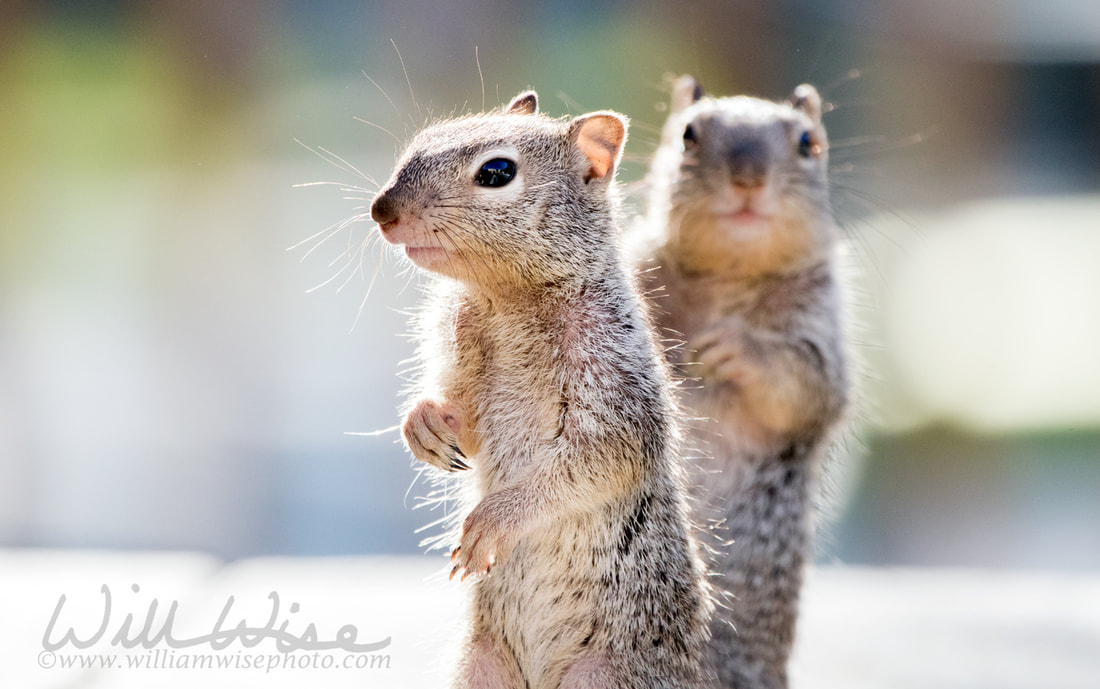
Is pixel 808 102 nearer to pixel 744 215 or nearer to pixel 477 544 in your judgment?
pixel 744 215

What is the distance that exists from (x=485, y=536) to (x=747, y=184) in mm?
987

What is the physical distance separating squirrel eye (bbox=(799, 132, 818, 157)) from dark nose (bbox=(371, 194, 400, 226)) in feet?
3.63

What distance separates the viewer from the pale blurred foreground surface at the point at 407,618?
220 cm

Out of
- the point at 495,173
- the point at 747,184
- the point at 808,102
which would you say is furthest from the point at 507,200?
the point at 808,102

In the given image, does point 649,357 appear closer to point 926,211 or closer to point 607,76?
point 607,76

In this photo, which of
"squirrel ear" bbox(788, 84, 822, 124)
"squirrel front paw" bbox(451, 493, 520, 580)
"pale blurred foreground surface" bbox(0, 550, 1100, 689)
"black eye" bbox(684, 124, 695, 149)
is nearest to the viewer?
"squirrel front paw" bbox(451, 493, 520, 580)

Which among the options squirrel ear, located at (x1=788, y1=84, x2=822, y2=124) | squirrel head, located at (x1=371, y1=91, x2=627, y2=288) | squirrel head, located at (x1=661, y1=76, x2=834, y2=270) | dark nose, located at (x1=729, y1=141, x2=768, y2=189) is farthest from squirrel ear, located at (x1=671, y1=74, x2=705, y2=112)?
squirrel head, located at (x1=371, y1=91, x2=627, y2=288)

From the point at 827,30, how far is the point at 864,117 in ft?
2.74

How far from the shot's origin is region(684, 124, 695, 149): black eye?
2.36m

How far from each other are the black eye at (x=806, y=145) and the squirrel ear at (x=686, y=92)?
267 mm

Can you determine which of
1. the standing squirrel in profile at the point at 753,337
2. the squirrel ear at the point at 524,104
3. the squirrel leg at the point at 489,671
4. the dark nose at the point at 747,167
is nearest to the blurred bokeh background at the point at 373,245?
the squirrel ear at the point at 524,104

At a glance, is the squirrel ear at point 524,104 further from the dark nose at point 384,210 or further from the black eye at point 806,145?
the black eye at point 806,145

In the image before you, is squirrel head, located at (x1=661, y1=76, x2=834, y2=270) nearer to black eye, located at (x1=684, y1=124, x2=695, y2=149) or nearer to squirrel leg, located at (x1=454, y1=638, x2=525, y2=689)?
black eye, located at (x1=684, y1=124, x2=695, y2=149)

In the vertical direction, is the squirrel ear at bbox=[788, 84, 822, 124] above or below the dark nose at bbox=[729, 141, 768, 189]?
above
